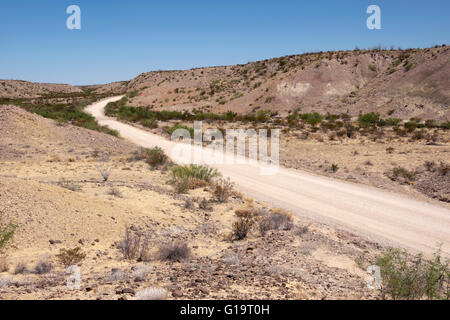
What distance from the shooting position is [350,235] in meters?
9.34

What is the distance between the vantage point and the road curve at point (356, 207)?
9430mm

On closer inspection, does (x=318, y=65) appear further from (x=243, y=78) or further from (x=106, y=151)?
(x=106, y=151)

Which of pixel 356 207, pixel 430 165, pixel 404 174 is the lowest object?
pixel 356 207

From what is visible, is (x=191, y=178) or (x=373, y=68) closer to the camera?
(x=191, y=178)

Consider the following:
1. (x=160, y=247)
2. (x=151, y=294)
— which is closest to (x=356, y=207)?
(x=160, y=247)

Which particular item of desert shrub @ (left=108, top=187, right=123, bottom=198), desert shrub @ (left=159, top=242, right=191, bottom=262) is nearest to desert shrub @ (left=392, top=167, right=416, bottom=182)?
desert shrub @ (left=108, top=187, right=123, bottom=198)

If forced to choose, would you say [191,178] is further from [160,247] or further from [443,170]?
[443,170]

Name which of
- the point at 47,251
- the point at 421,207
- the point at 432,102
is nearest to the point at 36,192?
the point at 47,251

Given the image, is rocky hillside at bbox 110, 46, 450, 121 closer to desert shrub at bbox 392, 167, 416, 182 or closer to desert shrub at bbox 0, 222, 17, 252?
desert shrub at bbox 392, 167, 416, 182

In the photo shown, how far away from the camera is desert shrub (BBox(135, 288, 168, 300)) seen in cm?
475

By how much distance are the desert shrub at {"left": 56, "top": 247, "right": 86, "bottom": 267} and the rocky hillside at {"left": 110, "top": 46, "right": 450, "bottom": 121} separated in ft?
132

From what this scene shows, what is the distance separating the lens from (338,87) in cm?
5388

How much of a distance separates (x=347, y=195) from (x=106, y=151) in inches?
582

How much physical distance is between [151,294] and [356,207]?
904cm
